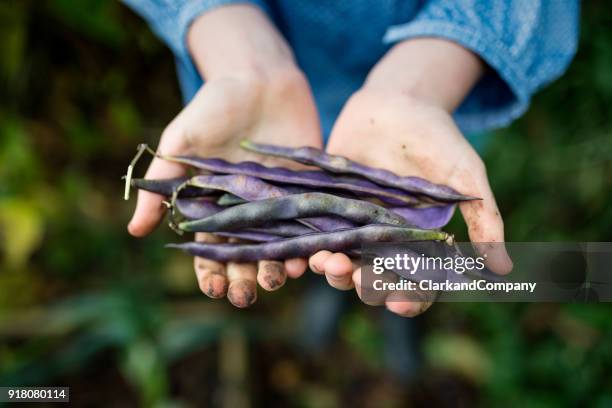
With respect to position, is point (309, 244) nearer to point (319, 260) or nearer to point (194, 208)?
point (319, 260)

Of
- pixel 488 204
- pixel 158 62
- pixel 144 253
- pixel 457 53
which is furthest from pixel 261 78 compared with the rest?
pixel 144 253

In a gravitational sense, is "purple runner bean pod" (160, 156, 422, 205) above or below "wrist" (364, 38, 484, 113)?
below

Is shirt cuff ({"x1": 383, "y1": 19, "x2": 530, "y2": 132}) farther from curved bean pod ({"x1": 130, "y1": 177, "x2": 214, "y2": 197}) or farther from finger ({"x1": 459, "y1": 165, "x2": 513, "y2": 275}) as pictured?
curved bean pod ({"x1": 130, "y1": 177, "x2": 214, "y2": 197})

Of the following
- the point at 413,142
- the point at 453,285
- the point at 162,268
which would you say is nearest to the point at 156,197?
the point at 413,142

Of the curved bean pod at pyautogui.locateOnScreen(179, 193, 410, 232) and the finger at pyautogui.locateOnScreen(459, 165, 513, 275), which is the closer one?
the finger at pyautogui.locateOnScreen(459, 165, 513, 275)

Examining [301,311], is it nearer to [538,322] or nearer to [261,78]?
[538,322]

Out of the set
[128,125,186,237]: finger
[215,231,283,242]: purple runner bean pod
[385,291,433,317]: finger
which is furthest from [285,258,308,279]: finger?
[128,125,186,237]: finger

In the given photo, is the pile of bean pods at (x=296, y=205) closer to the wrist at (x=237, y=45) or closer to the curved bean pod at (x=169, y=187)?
the curved bean pod at (x=169, y=187)
